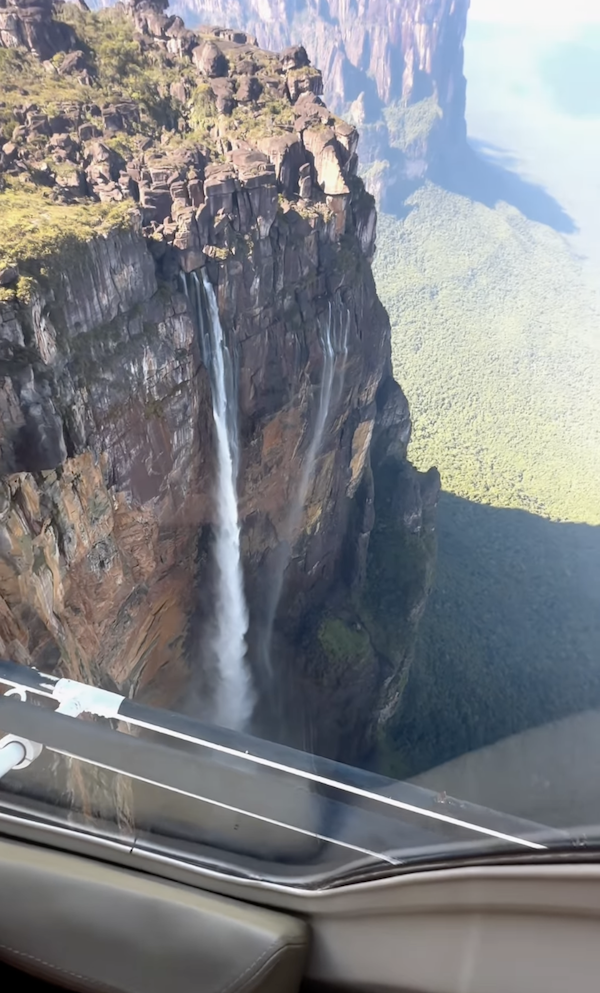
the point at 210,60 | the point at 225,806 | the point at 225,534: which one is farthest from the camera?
the point at 210,60

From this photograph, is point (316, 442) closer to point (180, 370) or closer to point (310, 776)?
point (180, 370)

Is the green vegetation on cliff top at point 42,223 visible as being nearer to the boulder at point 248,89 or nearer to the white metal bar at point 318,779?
the white metal bar at point 318,779

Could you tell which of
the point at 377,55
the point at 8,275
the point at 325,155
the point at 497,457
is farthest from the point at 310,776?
the point at 377,55

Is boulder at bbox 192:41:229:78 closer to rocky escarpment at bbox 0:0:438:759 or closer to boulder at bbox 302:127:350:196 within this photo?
rocky escarpment at bbox 0:0:438:759

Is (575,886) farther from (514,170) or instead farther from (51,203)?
(514,170)

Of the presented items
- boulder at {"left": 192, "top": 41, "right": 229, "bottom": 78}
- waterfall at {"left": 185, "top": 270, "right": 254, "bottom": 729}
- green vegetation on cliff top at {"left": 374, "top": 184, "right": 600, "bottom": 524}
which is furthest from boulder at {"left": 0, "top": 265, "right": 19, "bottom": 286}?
green vegetation on cliff top at {"left": 374, "top": 184, "right": 600, "bottom": 524}

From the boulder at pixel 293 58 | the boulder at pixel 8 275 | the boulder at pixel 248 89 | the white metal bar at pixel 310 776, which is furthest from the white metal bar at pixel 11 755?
the boulder at pixel 293 58
